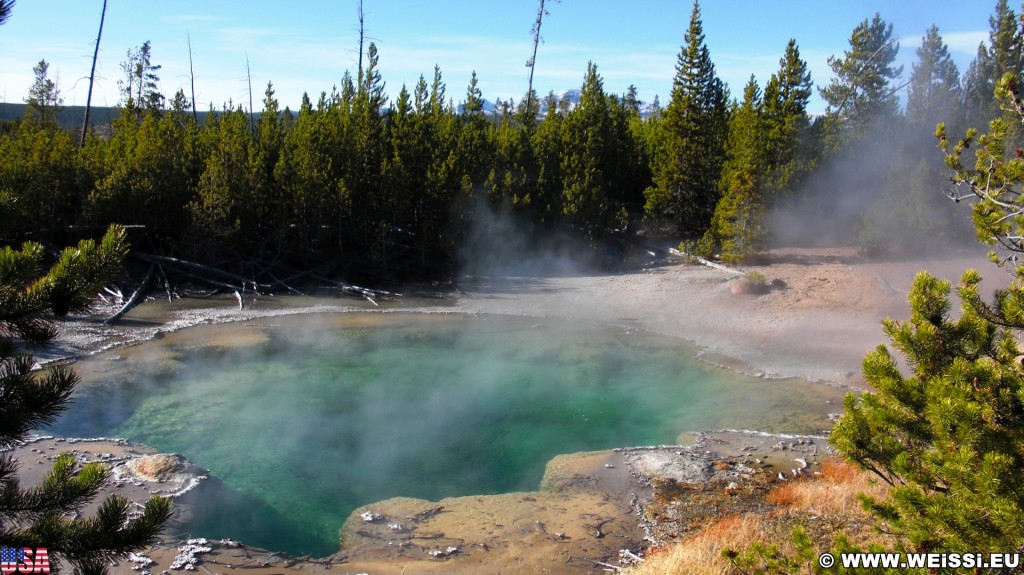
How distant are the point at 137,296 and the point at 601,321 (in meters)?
13.2

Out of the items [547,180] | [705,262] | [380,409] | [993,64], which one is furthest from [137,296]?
[993,64]

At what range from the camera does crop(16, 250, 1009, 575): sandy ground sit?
804 centimetres

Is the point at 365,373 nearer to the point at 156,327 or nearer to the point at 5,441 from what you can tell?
the point at 156,327

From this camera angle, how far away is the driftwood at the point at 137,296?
61.1 ft

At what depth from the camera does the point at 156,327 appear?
18312 mm

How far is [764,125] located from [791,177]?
2119mm

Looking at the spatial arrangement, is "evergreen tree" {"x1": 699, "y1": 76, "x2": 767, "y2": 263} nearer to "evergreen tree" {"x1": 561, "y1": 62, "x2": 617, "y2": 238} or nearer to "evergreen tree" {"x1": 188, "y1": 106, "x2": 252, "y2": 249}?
"evergreen tree" {"x1": 561, "y1": 62, "x2": 617, "y2": 238}

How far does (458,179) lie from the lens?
26672mm

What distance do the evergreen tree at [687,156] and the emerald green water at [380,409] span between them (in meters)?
12.7

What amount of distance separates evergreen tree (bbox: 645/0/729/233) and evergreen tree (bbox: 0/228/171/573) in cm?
2711

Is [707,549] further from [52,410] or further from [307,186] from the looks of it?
[307,186]

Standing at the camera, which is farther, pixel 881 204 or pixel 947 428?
pixel 881 204

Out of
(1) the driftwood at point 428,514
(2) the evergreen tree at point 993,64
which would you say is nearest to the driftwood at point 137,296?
(1) the driftwood at point 428,514

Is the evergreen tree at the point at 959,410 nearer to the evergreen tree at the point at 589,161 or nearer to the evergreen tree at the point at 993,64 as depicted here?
the evergreen tree at the point at 589,161
